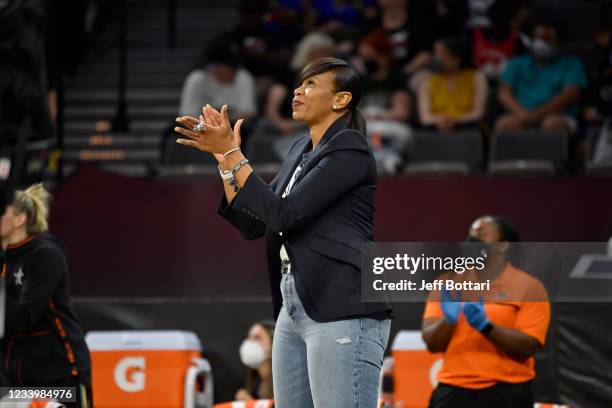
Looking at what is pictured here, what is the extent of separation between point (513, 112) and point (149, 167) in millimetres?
2939

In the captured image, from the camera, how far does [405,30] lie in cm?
1002

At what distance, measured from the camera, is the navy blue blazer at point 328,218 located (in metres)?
3.24

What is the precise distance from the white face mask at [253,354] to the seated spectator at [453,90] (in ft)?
10.9

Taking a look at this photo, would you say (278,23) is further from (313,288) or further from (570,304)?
(313,288)

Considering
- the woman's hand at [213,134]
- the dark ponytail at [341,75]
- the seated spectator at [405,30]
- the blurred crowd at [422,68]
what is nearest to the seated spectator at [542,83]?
the blurred crowd at [422,68]

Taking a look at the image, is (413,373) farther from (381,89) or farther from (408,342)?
(381,89)

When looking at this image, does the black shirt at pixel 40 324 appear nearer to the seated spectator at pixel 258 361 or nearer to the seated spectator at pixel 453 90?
the seated spectator at pixel 258 361

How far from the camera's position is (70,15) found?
10.9m

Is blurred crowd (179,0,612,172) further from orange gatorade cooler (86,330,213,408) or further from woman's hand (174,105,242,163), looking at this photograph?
woman's hand (174,105,242,163)

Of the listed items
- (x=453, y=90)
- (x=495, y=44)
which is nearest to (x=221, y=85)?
(x=453, y=90)

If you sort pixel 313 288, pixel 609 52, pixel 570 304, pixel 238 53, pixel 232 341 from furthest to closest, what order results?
1. pixel 238 53
2. pixel 609 52
3. pixel 232 341
4. pixel 570 304
5. pixel 313 288

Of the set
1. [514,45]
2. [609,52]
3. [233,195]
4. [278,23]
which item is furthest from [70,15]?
[233,195]

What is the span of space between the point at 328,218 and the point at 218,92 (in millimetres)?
6006

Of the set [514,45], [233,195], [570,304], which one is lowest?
[570,304]
